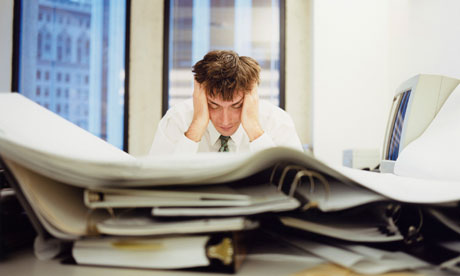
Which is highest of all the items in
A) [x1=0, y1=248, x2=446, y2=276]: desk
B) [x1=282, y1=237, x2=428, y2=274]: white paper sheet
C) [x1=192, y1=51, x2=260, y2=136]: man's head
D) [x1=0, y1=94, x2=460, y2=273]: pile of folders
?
[x1=192, y1=51, x2=260, y2=136]: man's head

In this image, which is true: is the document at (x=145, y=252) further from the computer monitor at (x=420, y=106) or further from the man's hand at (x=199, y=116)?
the man's hand at (x=199, y=116)

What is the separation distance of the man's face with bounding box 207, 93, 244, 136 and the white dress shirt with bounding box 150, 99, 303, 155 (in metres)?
0.07

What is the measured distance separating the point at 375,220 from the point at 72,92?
3.08 meters

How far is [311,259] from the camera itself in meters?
0.19

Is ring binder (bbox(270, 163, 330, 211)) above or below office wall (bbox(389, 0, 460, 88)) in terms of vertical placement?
below

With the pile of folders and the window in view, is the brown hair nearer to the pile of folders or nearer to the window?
the pile of folders

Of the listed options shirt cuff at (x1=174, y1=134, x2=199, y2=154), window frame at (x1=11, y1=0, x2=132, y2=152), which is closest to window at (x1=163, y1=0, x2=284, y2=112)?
window frame at (x1=11, y1=0, x2=132, y2=152)

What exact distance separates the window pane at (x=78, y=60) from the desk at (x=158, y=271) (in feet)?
9.24

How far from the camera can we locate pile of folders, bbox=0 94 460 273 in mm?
175

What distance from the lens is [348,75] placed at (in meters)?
2.41

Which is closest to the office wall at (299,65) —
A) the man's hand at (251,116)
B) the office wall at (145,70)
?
the office wall at (145,70)

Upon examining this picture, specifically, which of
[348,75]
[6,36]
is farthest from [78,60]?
[348,75]

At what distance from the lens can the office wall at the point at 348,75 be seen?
2354 mm

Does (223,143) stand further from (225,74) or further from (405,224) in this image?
(405,224)
